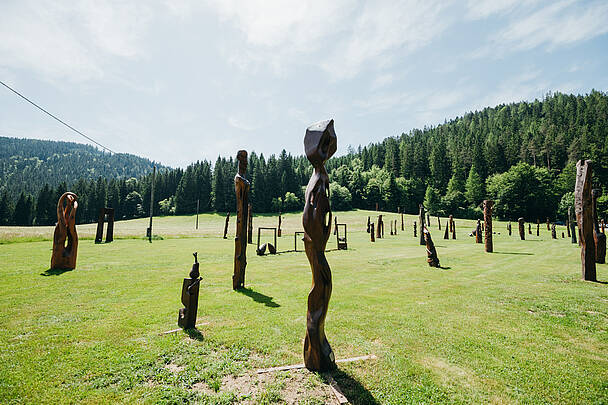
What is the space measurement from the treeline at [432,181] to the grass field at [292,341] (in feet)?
190

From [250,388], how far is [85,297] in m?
6.34

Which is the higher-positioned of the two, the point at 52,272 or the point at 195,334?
the point at 52,272

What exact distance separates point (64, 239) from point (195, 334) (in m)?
9.36

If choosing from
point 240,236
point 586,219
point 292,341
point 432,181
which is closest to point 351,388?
point 292,341

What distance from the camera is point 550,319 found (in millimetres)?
6375

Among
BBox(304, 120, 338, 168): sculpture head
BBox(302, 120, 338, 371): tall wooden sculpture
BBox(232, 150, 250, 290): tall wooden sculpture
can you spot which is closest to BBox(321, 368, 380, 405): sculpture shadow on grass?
BBox(302, 120, 338, 371): tall wooden sculpture

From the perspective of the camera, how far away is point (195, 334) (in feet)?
17.9

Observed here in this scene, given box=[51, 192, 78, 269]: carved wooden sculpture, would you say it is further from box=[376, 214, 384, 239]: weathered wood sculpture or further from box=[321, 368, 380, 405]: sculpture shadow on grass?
box=[376, 214, 384, 239]: weathered wood sculpture

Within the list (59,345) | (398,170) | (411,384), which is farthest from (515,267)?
(398,170)

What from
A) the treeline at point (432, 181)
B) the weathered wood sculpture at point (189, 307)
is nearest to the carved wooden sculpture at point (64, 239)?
the weathered wood sculpture at point (189, 307)

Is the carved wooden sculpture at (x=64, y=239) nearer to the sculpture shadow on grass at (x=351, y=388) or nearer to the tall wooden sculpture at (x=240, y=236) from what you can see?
the tall wooden sculpture at (x=240, y=236)

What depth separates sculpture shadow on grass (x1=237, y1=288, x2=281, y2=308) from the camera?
7524 millimetres

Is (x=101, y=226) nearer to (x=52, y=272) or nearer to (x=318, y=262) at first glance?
(x=52, y=272)

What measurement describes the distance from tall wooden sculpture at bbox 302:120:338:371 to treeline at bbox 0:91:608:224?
6140 cm
